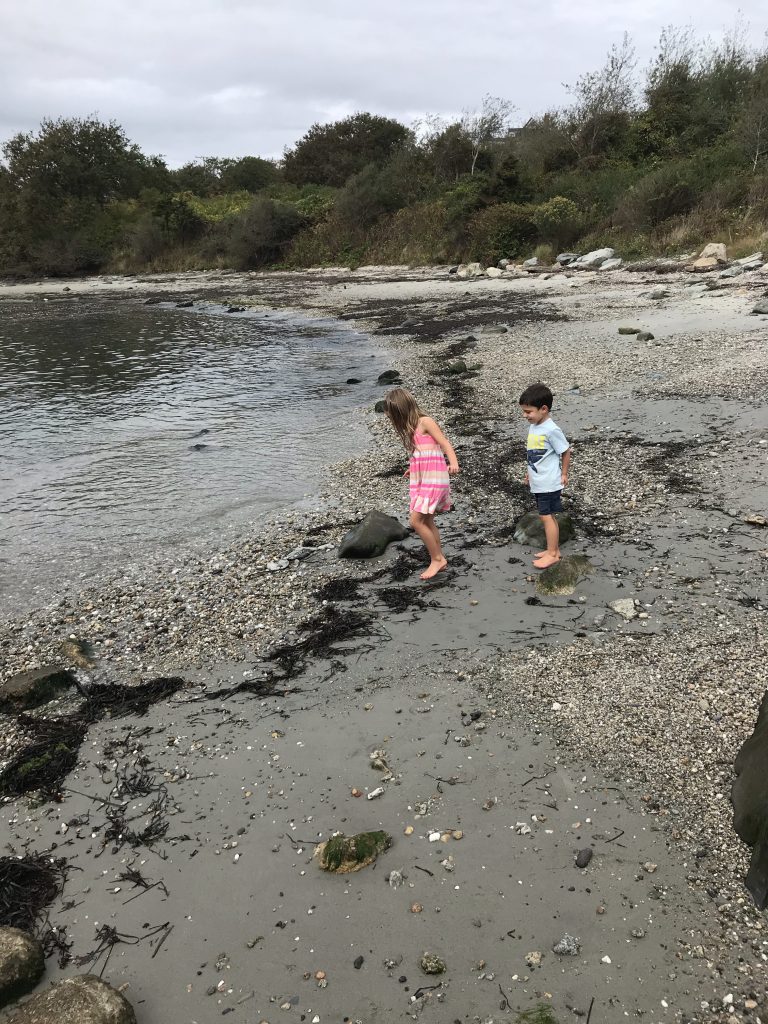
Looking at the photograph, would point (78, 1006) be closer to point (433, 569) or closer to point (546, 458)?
point (433, 569)

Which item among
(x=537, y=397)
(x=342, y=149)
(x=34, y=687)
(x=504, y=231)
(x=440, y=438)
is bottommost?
(x=34, y=687)

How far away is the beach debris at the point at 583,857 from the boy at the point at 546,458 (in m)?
3.19

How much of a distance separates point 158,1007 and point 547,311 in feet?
73.8

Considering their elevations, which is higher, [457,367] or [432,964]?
[457,367]

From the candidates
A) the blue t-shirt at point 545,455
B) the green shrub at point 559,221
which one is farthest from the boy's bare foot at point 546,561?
the green shrub at point 559,221

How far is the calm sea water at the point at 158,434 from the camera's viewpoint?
8.58m

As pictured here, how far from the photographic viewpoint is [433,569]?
6367 mm

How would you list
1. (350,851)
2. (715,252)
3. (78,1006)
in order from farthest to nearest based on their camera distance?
(715,252) < (350,851) < (78,1006)

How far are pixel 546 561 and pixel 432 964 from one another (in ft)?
13.3

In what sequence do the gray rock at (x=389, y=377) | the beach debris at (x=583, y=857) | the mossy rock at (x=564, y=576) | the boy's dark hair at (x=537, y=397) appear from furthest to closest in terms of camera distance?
1. the gray rock at (x=389, y=377)
2. the mossy rock at (x=564, y=576)
3. the boy's dark hair at (x=537, y=397)
4. the beach debris at (x=583, y=857)

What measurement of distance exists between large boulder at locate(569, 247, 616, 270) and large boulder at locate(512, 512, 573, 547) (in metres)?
26.2

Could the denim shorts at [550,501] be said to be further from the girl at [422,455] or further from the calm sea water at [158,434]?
the calm sea water at [158,434]

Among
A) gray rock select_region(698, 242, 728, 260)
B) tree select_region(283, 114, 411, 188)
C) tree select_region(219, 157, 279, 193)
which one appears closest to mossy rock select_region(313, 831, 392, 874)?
gray rock select_region(698, 242, 728, 260)

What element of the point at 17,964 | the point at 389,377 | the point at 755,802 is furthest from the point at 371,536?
the point at 389,377
